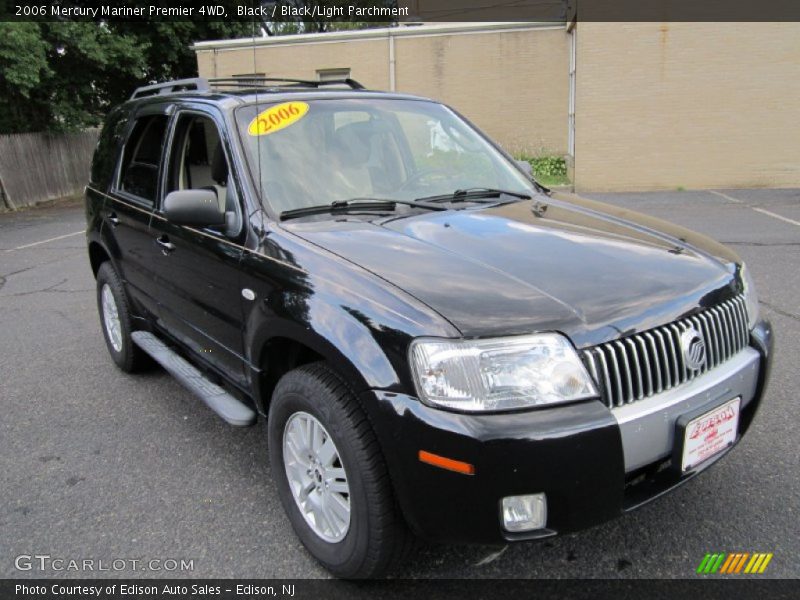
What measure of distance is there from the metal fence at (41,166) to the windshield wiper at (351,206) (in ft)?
50.9

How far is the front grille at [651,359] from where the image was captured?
2121mm

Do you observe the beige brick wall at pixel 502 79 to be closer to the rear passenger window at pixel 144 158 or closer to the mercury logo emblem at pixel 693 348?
the rear passenger window at pixel 144 158

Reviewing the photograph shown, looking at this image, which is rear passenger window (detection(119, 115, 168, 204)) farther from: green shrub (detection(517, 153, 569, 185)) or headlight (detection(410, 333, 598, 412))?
green shrub (detection(517, 153, 569, 185))

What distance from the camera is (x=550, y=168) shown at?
17531 mm

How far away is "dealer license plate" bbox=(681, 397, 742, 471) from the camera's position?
2240 mm

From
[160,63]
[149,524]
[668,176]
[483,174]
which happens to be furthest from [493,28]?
[149,524]

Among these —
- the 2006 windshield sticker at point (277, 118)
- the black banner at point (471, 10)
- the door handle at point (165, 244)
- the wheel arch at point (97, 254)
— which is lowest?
the wheel arch at point (97, 254)

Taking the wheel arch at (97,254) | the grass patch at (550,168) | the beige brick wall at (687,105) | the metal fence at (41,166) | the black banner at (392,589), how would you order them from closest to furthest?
1. the black banner at (392,589)
2. the wheel arch at (97,254)
3. the beige brick wall at (687,105)
4. the metal fence at (41,166)
5. the grass patch at (550,168)

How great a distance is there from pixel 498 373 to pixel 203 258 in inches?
69.6

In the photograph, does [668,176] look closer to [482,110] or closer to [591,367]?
[482,110]

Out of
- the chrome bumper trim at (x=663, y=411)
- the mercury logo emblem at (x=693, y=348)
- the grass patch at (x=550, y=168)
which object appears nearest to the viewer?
the chrome bumper trim at (x=663, y=411)

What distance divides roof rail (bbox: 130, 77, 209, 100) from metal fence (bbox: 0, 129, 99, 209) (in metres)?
13.1

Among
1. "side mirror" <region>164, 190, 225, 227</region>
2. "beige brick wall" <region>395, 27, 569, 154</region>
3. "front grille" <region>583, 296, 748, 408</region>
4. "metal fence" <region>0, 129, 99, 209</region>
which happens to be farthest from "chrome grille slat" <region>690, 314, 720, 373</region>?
"metal fence" <region>0, 129, 99, 209</region>

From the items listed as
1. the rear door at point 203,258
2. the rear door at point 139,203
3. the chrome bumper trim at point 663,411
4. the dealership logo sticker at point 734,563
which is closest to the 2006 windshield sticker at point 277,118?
the rear door at point 203,258
